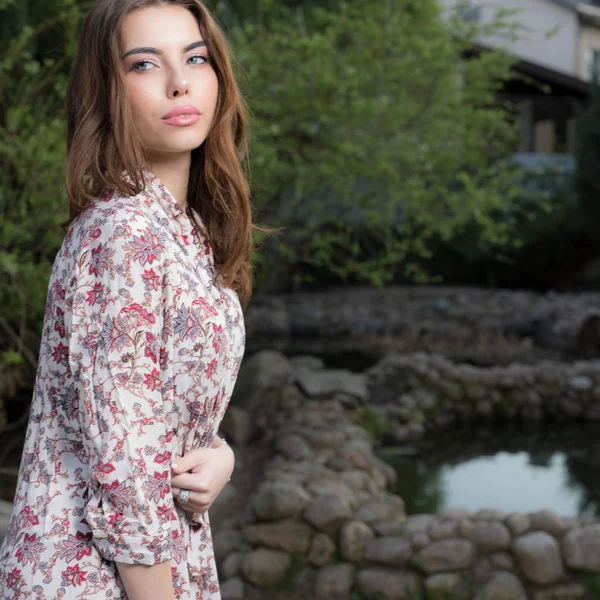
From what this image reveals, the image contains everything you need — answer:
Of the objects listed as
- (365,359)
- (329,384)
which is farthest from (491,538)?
(365,359)

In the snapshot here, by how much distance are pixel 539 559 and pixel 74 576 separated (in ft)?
10.5

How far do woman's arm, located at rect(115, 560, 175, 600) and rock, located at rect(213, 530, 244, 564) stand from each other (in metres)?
3.01

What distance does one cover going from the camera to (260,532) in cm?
419

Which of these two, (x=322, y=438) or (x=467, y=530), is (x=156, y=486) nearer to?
(x=467, y=530)

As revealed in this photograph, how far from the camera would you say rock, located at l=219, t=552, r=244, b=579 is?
406 cm

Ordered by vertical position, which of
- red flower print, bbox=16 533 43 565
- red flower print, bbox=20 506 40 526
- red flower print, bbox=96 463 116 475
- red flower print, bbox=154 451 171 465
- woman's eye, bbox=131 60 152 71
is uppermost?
woman's eye, bbox=131 60 152 71

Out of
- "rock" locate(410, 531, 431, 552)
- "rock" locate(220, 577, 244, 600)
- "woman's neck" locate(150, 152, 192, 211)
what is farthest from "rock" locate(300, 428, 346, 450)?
"woman's neck" locate(150, 152, 192, 211)

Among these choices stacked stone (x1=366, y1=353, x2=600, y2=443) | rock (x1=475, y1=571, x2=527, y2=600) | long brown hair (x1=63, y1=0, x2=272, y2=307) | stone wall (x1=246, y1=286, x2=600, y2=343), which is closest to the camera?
long brown hair (x1=63, y1=0, x2=272, y2=307)

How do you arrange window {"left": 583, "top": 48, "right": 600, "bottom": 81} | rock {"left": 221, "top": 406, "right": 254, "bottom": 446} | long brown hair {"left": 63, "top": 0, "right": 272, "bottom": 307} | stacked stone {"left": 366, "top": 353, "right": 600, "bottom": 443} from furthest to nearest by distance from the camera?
window {"left": 583, "top": 48, "right": 600, "bottom": 81} → stacked stone {"left": 366, "top": 353, "right": 600, "bottom": 443} → rock {"left": 221, "top": 406, "right": 254, "bottom": 446} → long brown hair {"left": 63, "top": 0, "right": 272, "bottom": 307}

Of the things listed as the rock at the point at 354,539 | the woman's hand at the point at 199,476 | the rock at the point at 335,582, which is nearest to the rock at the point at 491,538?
the rock at the point at 354,539

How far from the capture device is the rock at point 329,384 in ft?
22.3

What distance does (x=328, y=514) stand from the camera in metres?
4.23

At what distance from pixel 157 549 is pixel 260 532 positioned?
3.07 metres

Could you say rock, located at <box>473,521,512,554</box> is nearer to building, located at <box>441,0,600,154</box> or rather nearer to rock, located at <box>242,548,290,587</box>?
rock, located at <box>242,548,290,587</box>
